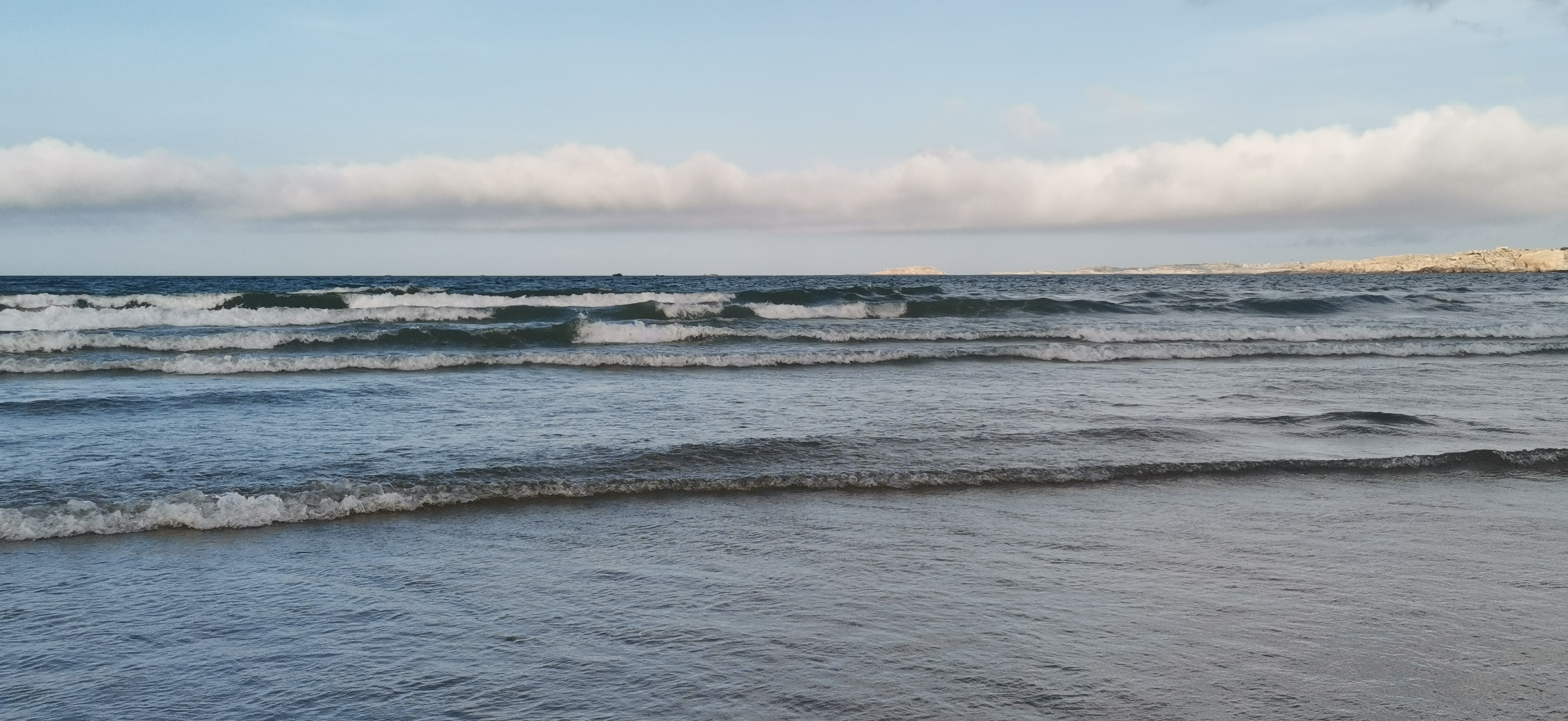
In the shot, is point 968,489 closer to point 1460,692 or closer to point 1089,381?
point 1460,692

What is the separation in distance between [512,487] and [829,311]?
988 inches

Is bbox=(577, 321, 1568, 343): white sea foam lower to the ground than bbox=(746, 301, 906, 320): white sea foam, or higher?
lower

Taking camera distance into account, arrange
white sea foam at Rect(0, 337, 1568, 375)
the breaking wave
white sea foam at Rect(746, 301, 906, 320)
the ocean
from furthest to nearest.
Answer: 1. white sea foam at Rect(746, 301, 906, 320)
2. white sea foam at Rect(0, 337, 1568, 375)
3. the breaking wave
4. the ocean

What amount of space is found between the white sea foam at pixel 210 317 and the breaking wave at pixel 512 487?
19074 mm

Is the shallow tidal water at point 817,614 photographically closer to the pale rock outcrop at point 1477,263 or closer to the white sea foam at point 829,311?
the white sea foam at point 829,311

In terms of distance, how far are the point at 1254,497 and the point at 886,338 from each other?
16.0m

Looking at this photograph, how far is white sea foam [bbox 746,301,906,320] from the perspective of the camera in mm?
31141

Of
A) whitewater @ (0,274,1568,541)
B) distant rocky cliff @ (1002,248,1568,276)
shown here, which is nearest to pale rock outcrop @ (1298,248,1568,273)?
distant rocky cliff @ (1002,248,1568,276)

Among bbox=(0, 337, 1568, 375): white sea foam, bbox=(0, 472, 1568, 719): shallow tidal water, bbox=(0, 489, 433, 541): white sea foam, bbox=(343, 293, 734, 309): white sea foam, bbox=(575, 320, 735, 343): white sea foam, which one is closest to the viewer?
bbox=(0, 472, 1568, 719): shallow tidal water

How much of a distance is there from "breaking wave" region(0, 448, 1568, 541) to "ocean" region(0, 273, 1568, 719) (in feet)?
0.09

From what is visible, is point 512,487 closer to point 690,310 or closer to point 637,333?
point 637,333

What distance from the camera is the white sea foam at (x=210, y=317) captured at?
2459 cm

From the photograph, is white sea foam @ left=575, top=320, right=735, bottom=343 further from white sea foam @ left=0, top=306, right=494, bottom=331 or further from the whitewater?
white sea foam @ left=0, top=306, right=494, bottom=331

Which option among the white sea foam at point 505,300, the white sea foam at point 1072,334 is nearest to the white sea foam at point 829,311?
the white sea foam at point 505,300
